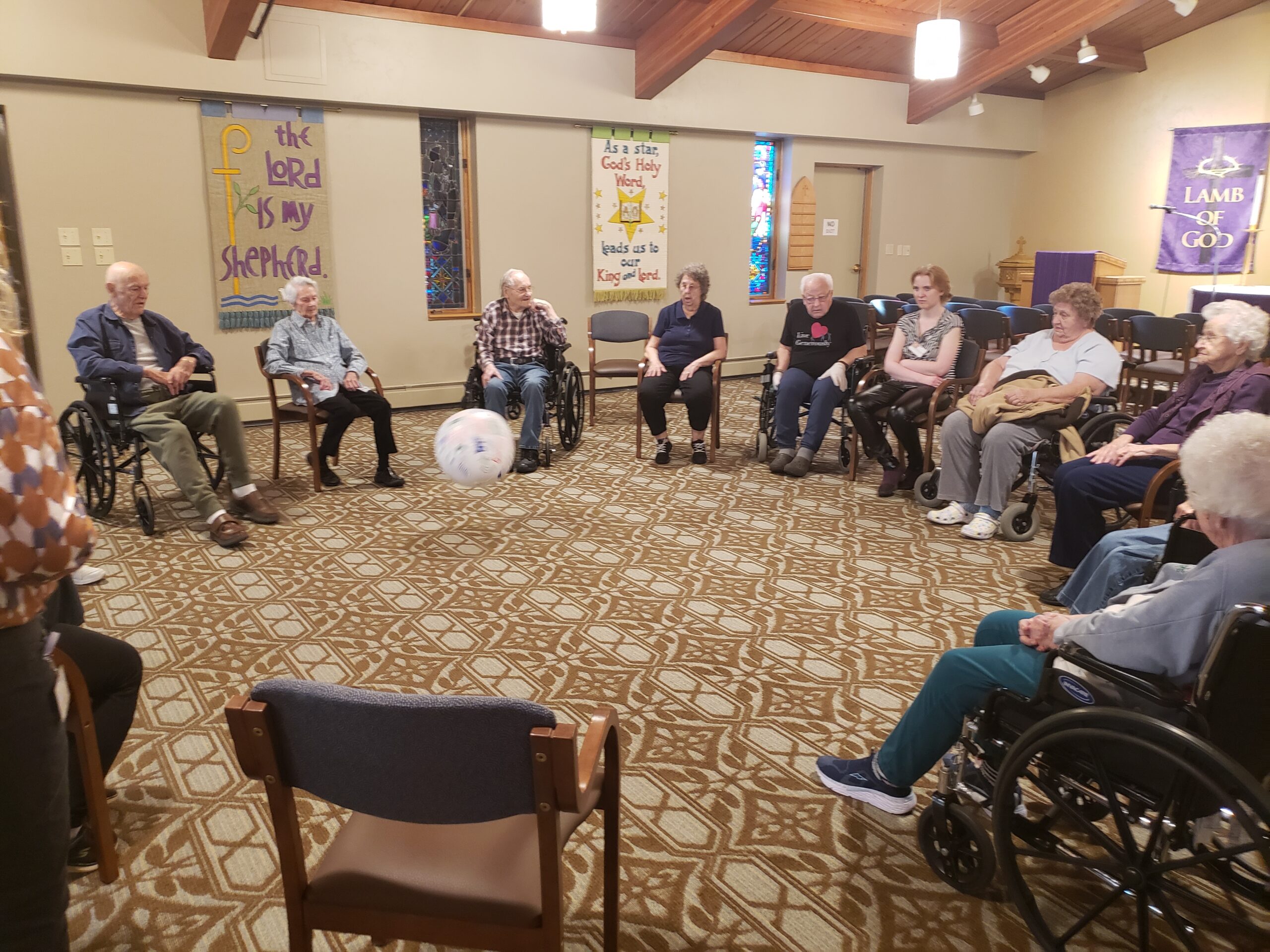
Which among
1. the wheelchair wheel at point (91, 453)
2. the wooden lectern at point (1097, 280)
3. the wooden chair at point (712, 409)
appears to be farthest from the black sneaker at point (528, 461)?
the wooden lectern at point (1097, 280)

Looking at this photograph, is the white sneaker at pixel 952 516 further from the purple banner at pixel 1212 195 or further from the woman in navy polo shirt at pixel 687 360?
the purple banner at pixel 1212 195

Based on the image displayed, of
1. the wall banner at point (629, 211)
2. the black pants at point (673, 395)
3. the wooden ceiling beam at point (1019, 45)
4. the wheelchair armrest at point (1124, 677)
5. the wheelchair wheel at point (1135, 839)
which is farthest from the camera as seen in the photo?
the wall banner at point (629, 211)

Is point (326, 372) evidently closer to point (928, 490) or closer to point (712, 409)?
point (712, 409)

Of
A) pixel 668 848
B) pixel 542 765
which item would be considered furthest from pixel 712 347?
pixel 542 765

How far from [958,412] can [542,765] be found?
375cm

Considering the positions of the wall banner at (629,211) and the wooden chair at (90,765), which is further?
the wall banner at (629,211)

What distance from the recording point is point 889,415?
499 cm

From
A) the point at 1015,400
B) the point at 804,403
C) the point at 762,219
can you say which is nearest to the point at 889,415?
the point at 804,403

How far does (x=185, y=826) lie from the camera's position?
215 centimetres

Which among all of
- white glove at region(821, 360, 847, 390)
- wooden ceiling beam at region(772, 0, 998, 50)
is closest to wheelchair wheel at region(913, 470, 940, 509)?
white glove at region(821, 360, 847, 390)

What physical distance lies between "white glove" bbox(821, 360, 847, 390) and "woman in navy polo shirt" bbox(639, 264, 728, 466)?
690mm

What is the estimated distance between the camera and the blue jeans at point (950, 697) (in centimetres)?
188

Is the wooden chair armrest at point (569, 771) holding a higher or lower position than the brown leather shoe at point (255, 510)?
higher

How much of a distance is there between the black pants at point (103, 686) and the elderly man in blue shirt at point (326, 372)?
3.03m
